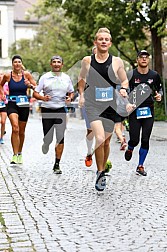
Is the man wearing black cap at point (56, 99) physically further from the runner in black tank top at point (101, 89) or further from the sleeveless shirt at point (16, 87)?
the runner in black tank top at point (101, 89)

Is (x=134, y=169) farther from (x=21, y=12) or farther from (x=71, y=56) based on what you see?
(x=21, y=12)

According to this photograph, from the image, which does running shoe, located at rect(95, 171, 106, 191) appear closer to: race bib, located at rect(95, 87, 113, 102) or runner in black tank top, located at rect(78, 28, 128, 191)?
runner in black tank top, located at rect(78, 28, 128, 191)

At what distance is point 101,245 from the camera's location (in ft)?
16.8

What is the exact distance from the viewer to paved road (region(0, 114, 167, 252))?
5.22 meters

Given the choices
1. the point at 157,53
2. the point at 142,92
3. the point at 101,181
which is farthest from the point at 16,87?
the point at 157,53

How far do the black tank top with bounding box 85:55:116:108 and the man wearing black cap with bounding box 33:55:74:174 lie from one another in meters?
1.84

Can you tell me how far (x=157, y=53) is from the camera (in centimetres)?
2834

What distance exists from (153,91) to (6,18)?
74022 millimetres

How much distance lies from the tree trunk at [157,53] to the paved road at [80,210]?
17.3 m

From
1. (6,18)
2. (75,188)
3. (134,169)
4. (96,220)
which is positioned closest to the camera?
(96,220)

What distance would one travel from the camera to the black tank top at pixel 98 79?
25.8 ft

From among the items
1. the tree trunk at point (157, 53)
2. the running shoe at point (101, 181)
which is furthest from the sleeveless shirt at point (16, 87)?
the tree trunk at point (157, 53)

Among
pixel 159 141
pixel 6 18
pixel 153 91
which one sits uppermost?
pixel 6 18

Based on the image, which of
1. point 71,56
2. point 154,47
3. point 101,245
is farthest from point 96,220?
point 71,56
